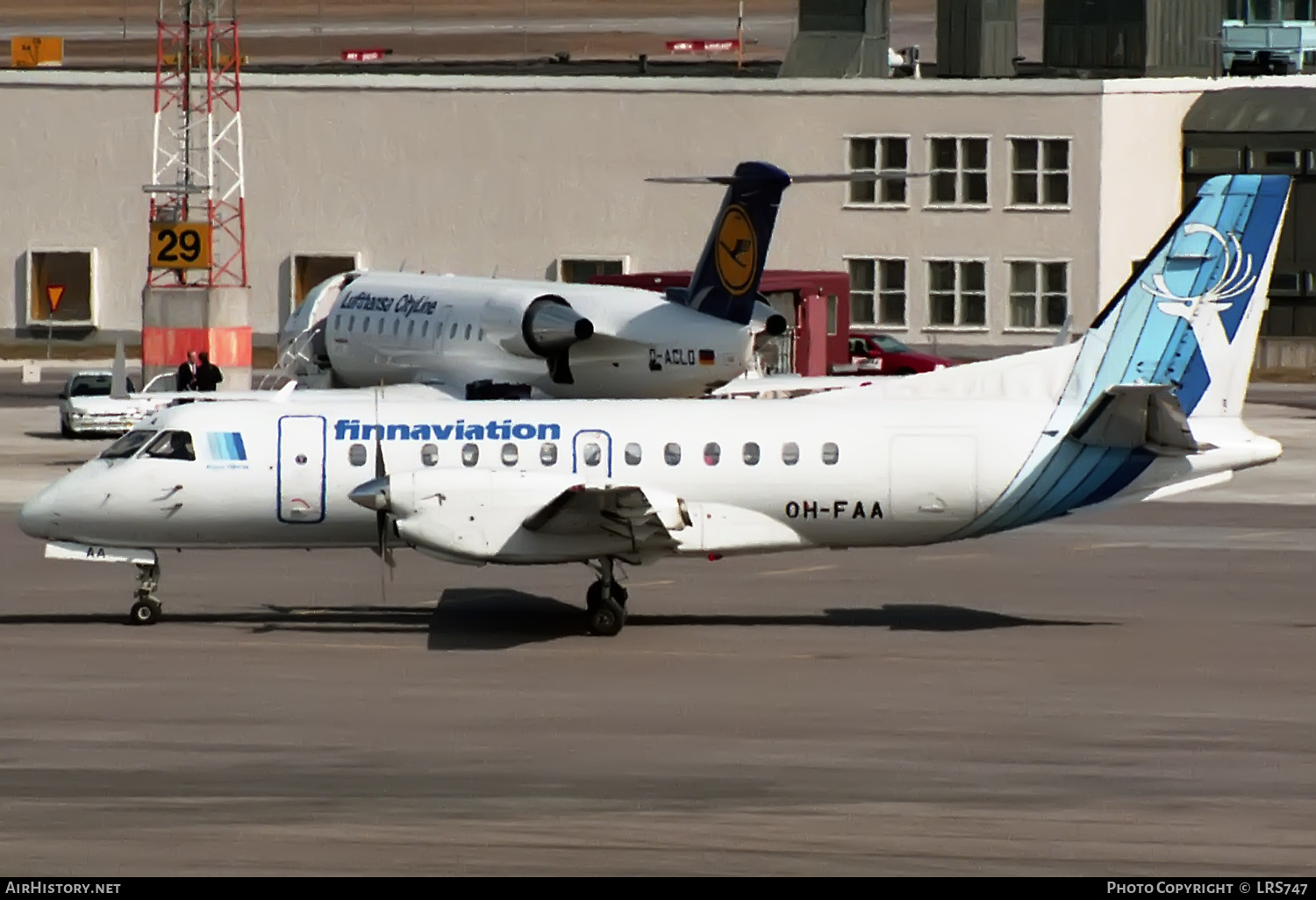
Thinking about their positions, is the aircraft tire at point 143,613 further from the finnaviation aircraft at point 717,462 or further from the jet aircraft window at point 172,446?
the jet aircraft window at point 172,446

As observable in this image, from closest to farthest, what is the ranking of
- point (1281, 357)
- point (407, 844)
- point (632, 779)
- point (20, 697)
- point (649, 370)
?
point (407, 844) → point (632, 779) → point (20, 697) → point (649, 370) → point (1281, 357)

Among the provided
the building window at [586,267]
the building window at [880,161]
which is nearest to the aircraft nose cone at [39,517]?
the building window at [586,267]

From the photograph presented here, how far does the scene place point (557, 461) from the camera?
2683 cm

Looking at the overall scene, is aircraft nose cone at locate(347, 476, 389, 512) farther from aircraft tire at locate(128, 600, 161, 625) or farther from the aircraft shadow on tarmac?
aircraft tire at locate(128, 600, 161, 625)

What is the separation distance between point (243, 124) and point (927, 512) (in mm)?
55717

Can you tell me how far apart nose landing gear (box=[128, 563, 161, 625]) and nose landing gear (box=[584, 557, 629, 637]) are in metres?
5.23

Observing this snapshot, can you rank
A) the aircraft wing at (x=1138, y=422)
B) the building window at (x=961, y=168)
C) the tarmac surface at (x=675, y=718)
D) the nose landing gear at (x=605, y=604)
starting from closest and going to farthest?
the tarmac surface at (x=675, y=718)
the aircraft wing at (x=1138, y=422)
the nose landing gear at (x=605, y=604)
the building window at (x=961, y=168)

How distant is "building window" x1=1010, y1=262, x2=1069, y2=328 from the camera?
249 ft

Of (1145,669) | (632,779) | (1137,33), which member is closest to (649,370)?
(1145,669)

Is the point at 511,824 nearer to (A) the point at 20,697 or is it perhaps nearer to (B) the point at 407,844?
(B) the point at 407,844

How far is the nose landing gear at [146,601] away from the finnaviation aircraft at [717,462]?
1.0 inches

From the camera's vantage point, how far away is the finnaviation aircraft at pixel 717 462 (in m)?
26.6

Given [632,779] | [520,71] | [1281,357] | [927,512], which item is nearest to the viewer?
[632,779]

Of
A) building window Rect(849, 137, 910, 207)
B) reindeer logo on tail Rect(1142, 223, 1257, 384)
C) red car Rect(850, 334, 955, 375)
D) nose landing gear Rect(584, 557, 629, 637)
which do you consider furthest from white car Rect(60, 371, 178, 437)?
building window Rect(849, 137, 910, 207)
